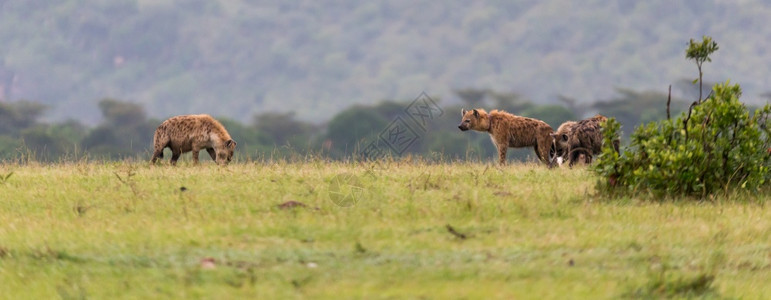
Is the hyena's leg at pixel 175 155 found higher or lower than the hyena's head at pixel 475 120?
lower

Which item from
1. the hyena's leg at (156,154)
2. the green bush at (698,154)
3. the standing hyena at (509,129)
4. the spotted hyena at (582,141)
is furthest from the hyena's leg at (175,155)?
the green bush at (698,154)

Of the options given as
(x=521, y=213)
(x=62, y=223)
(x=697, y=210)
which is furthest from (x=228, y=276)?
(x=697, y=210)

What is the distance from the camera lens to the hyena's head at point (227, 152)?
2016 centimetres

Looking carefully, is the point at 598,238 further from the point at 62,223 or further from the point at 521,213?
the point at 62,223

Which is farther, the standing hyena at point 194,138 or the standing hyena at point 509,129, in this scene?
the standing hyena at point 509,129

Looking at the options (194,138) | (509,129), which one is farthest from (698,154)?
(194,138)

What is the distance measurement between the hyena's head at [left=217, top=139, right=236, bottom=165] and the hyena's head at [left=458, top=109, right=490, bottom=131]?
550cm

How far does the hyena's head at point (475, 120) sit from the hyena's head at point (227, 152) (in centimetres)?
550

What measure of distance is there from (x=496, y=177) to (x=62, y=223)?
7217 millimetres

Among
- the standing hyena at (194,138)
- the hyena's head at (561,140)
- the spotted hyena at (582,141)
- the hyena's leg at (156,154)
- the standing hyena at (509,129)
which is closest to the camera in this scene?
the spotted hyena at (582,141)

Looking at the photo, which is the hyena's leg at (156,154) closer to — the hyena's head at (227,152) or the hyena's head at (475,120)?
the hyena's head at (227,152)

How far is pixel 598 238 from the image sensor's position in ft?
31.1

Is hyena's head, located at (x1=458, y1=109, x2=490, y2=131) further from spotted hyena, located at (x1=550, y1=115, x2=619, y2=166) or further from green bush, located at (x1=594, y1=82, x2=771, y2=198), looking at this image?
green bush, located at (x1=594, y1=82, x2=771, y2=198)

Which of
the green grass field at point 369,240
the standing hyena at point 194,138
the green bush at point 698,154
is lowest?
the green grass field at point 369,240
